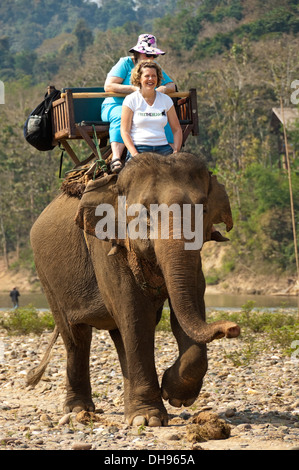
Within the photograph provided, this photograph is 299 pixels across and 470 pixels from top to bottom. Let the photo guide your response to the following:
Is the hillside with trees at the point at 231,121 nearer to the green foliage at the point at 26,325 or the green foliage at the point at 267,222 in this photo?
the green foliage at the point at 267,222

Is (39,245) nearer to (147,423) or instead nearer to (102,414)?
(102,414)

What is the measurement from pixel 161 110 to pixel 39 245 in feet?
8.07

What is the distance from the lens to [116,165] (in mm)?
7496

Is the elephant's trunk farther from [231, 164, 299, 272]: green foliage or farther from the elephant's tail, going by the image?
[231, 164, 299, 272]: green foliage

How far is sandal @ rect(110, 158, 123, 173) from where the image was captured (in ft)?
24.4

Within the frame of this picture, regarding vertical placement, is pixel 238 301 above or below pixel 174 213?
below

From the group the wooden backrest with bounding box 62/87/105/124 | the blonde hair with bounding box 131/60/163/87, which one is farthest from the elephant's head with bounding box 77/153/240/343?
the wooden backrest with bounding box 62/87/105/124

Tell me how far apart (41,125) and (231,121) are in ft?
129

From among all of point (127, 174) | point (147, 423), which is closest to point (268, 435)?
point (147, 423)

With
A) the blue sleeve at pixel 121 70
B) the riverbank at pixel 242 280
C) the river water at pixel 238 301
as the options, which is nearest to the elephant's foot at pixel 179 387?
the blue sleeve at pixel 121 70

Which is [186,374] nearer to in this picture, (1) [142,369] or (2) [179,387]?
(2) [179,387]

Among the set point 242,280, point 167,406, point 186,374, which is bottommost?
point 242,280

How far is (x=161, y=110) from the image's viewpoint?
752 centimetres

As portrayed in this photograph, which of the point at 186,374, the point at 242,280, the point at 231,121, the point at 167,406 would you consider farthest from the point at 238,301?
the point at 186,374
